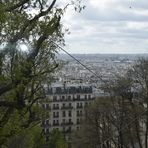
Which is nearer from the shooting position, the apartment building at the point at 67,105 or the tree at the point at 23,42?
the tree at the point at 23,42

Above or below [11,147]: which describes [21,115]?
above

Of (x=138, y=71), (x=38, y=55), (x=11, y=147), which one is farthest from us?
(x=138, y=71)

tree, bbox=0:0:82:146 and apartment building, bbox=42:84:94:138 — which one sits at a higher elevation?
tree, bbox=0:0:82:146

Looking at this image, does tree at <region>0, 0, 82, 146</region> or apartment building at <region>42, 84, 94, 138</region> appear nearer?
tree at <region>0, 0, 82, 146</region>

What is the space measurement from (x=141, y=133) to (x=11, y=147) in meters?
13.5

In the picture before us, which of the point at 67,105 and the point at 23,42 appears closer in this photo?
the point at 23,42

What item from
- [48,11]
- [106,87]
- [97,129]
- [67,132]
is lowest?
[67,132]

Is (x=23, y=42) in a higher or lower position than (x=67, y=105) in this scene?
higher

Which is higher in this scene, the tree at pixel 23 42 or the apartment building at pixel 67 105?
the tree at pixel 23 42

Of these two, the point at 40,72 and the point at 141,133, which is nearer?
the point at 40,72

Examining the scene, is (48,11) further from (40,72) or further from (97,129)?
(97,129)

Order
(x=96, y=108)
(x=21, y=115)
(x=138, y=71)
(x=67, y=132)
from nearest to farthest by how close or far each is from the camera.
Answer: (x=21, y=115) < (x=138, y=71) < (x=96, y=108) < (x=67, y=132)

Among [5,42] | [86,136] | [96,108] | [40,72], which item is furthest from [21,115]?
[86,136]

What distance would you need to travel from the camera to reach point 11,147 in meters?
30.5
